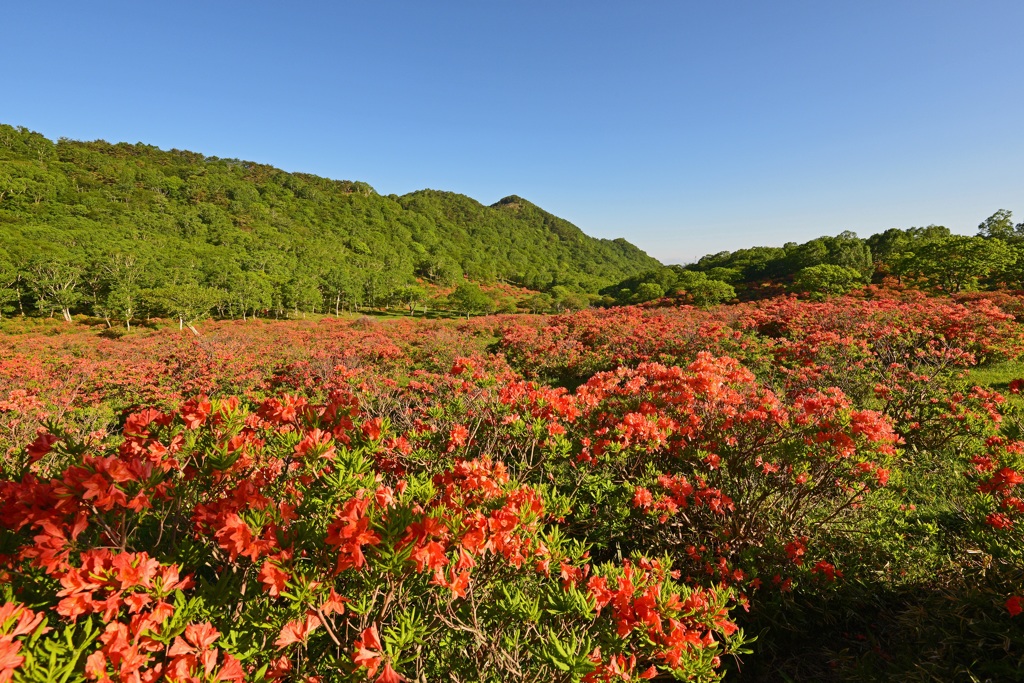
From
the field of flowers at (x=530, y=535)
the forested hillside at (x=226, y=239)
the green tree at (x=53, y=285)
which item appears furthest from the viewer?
the forested hillside at (x=226, y=239)

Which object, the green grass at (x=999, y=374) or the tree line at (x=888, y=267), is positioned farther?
the tree line at (x=888, y=267)

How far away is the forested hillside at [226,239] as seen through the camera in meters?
36.4

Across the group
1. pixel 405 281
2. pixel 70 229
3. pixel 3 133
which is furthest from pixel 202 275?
pixel 3 133

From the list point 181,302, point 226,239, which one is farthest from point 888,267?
point 226,239

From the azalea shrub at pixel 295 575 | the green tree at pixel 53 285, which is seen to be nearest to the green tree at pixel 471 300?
the green tree at pixel 53 285

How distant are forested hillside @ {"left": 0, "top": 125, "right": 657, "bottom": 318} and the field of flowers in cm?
4154

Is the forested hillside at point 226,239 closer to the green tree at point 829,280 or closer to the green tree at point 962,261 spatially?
the green tree at point 829,280

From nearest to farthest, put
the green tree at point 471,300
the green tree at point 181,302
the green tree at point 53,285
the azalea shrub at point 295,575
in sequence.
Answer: the azalea shrub at point 295,575 → the green tree at point 53,285 → the green tree at point 181,302 → the green tree at point 471,300

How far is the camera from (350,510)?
1572 millimetres

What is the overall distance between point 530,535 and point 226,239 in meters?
78.6

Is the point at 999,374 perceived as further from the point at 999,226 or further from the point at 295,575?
the point at 999,226

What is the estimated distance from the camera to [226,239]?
206 feet

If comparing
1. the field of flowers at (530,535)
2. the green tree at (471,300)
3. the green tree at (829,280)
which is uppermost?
the green tree at (829,280)

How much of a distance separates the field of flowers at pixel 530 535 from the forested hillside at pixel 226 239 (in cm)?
4154
